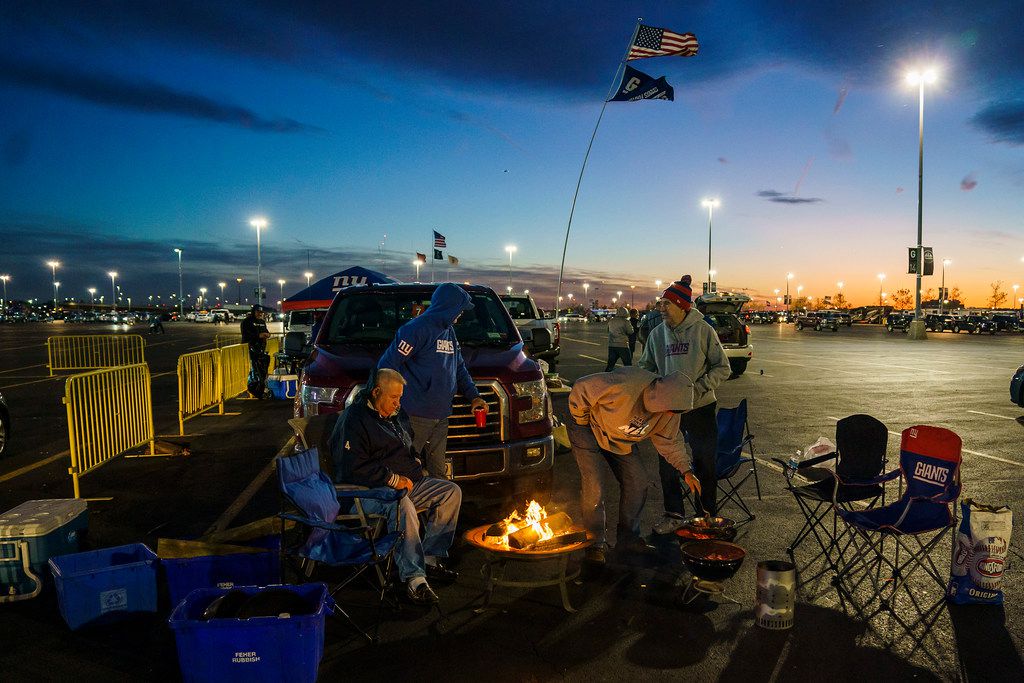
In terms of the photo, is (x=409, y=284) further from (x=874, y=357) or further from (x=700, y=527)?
(x=874, y=357)

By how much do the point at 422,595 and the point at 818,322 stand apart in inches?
2424

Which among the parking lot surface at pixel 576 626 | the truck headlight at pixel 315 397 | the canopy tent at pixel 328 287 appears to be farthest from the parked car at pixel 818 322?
the truck headlight at pixel 315 397

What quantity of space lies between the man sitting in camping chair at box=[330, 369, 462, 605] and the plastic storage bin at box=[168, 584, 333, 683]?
1094 millimetres

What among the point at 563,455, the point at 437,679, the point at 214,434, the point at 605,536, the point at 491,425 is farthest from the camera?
the point at 214,434

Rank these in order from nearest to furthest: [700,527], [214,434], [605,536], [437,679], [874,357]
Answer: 1. [437,679]
2. [700,527]
3. [605,536]
4. [214,434]
5. [874,357]

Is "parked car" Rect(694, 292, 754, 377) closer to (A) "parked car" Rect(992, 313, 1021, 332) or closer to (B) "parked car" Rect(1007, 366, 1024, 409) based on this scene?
(B) "parked car" Rect(1007, 366, 1024, 409)

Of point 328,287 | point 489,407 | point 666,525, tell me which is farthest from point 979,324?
point 489,407

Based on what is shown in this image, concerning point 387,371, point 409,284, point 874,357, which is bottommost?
point 874,357

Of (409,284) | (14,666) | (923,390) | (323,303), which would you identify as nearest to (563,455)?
(409,284)

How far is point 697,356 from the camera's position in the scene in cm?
547

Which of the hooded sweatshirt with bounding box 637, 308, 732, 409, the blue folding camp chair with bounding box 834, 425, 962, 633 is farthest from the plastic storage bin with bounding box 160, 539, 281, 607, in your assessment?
the blue folding camp chair with bounding box 834, 425, 962, 633

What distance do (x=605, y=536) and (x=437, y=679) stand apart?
1816 millimetres

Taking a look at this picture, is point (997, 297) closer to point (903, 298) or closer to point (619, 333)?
point (903, 298)

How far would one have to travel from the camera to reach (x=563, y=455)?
8766 mm
